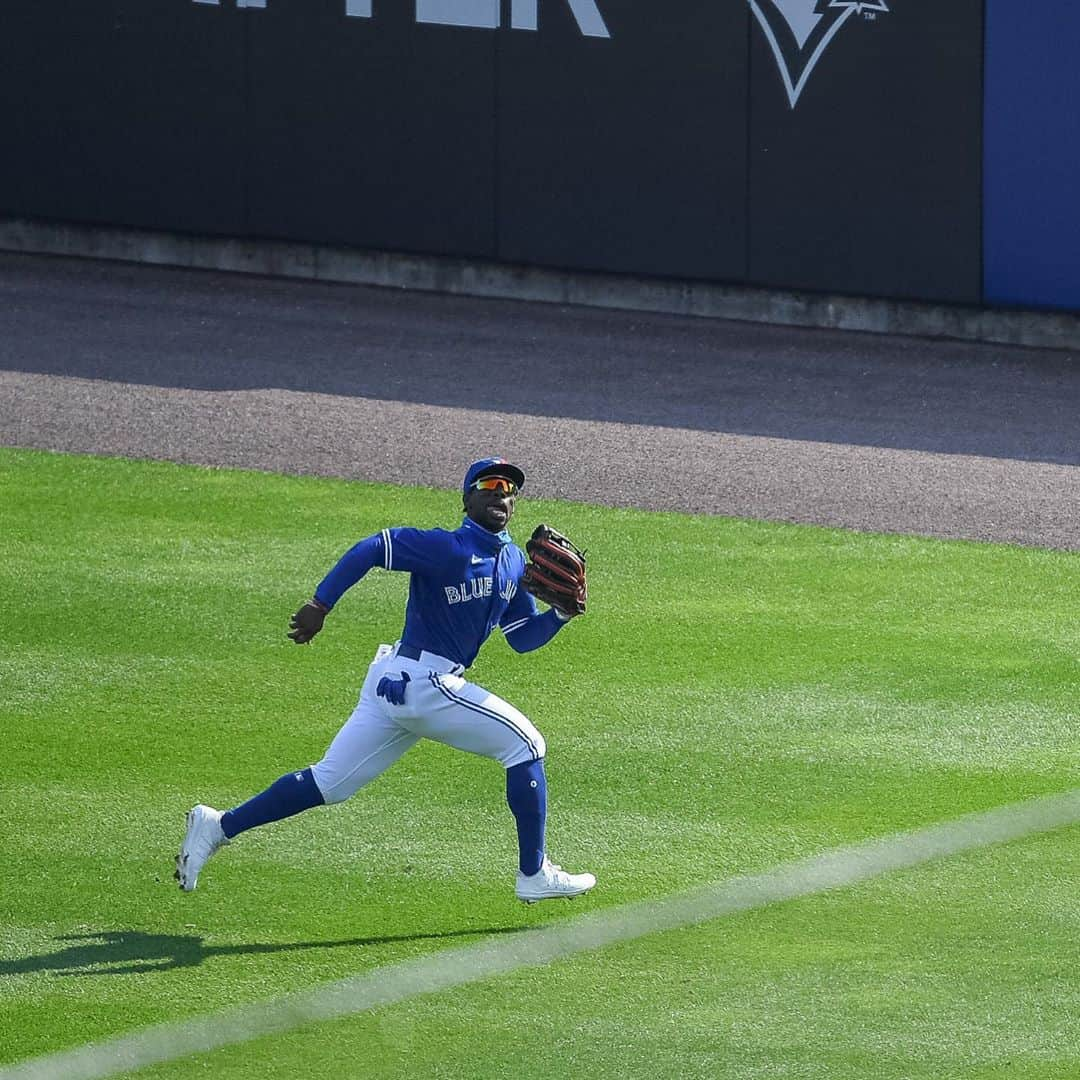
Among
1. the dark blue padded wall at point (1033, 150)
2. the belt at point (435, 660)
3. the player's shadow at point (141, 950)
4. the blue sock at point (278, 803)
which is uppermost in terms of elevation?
the dark blue padded wall at point (1033, 150)

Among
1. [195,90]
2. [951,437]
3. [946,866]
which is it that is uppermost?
[195,90]

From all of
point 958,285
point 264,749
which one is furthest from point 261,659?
point 958,285

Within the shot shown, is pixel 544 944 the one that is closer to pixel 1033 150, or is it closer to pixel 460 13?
pixel 1033 150

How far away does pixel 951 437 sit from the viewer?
15.6m

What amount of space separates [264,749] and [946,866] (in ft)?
10.1

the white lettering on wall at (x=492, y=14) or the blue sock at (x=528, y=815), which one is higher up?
the white lettering on wall at (x=492, y=14)

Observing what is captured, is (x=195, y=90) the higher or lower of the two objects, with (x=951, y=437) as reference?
higher

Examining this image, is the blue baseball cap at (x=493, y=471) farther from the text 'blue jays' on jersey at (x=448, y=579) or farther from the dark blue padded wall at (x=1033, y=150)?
the dark blue padded wall at (x=1033, y=150)

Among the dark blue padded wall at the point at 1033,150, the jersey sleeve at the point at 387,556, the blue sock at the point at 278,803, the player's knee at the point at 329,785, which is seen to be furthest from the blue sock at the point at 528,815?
the dark blue padded wall at the point at 1033,150

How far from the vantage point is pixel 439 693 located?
8.01 meters

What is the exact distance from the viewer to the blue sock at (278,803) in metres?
8.13

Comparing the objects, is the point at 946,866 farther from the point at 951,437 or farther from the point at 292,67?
the point at 292,67

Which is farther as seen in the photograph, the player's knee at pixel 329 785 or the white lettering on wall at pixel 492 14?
the white lettering on wall at pixel 492 14

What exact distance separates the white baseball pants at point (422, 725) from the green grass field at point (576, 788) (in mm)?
520
